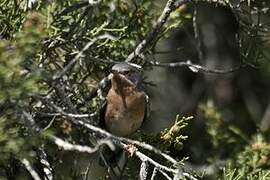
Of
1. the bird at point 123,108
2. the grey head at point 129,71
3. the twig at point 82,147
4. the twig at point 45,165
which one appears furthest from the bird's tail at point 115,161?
the twig at point 82,147

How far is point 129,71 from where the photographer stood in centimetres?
605

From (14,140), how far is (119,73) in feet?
6.86

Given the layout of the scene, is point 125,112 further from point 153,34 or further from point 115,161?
point 153,34

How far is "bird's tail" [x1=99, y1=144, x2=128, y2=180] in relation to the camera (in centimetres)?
602

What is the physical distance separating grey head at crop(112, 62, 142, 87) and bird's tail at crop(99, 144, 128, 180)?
632 millimetres

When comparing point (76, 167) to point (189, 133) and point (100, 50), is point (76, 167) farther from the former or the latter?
point (189, 133)

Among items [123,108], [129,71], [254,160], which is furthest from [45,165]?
[254,160]

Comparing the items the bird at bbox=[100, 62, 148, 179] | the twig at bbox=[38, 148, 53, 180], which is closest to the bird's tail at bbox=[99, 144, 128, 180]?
the bird at bbox=[100, 62, 148, 179]

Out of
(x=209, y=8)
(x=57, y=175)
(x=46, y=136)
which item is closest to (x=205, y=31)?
(x=209, y=8)

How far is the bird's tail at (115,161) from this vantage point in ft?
19.8

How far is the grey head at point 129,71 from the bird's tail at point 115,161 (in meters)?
0.63

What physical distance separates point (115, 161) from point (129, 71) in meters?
0.90

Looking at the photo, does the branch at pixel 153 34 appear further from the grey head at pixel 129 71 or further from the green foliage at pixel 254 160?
the green foliage at pixel 254 160

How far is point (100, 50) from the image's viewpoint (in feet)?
19.1
